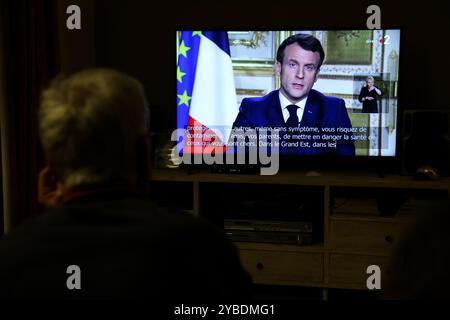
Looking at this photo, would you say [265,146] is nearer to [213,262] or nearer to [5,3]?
[5,3]

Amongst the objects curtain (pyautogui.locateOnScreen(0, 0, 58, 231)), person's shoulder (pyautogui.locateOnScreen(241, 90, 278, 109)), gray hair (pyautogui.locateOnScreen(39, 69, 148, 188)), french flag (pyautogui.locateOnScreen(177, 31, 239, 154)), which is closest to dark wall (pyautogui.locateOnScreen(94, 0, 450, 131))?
french flag (pyautogui.locateOnScreen(177, 31, 239, 154))

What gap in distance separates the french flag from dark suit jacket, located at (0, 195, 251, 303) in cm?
248

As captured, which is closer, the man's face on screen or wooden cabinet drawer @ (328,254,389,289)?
wooden cabinet drawer @ (328,254,389,289)

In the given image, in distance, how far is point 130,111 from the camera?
4.01 ft

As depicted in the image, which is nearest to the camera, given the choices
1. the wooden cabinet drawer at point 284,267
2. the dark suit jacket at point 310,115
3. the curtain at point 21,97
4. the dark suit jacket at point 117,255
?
the dark suit jacket at point 117,255

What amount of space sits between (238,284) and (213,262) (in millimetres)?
72

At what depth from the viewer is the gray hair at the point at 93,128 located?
120 cm

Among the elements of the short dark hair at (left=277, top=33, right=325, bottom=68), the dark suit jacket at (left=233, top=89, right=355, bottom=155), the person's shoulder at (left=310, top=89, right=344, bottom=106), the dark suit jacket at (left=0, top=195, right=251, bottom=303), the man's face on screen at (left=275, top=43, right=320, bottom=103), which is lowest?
the dark suit jacket at (left=0, top=195, right=251, bottom=303)

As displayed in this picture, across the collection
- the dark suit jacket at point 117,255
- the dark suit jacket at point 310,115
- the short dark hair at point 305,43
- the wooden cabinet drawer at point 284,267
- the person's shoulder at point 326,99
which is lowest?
the wooden cabinet drawer at point 284,267

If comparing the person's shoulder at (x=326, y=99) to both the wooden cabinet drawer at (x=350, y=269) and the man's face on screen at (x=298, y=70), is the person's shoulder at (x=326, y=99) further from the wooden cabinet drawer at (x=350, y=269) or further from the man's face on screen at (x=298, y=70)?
the wooden cabinet drawer at (x=350, y=269)

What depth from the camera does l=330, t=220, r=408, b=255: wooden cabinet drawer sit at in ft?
10.9

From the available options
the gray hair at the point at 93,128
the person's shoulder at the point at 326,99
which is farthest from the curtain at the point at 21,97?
the gray hair at the point at 93,128

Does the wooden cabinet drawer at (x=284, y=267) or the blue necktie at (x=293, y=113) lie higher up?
the blue necktie at (x=293, y=113)

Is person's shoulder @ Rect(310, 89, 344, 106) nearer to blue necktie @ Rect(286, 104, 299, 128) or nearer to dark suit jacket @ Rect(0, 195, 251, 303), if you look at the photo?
blue necktie @ Rect(286, 104, 299, 128)
